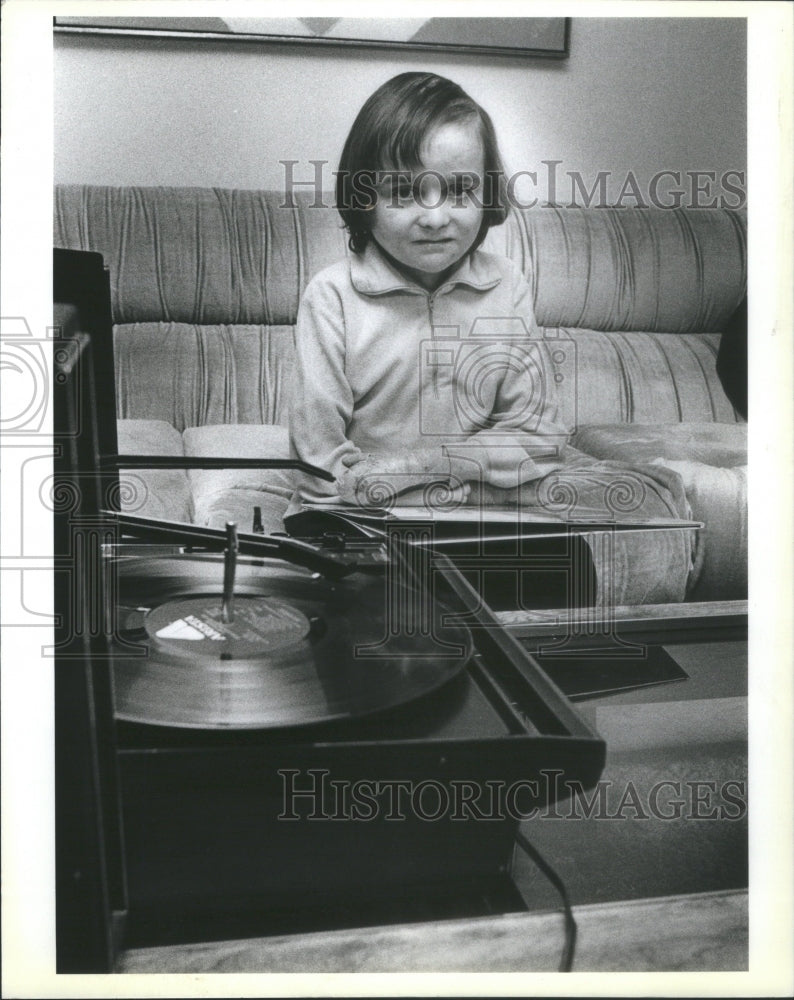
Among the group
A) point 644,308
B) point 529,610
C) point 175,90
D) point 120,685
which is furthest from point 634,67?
point 120,685

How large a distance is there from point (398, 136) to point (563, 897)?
2.66ft

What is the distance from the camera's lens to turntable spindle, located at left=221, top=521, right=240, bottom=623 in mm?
938

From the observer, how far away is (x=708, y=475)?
1.17 metres

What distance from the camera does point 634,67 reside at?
113 cm

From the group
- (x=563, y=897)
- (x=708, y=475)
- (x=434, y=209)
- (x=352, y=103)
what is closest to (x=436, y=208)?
(x=434, y=209)

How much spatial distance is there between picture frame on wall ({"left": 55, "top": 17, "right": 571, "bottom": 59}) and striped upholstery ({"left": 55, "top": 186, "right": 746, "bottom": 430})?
0.54ft

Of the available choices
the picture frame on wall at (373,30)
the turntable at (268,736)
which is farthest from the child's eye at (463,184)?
the turntable at (268,736)

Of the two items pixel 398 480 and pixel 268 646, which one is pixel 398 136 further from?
pixel 268 646

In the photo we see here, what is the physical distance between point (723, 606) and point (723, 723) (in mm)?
126

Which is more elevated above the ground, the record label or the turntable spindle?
the turntable spindle

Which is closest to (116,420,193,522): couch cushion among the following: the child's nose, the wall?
the wall

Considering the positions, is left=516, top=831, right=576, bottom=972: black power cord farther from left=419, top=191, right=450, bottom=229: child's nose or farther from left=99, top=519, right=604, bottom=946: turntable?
left=419, top=191, right=450, bottom=229: child's nose

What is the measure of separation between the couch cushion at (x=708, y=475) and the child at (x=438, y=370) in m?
0.02

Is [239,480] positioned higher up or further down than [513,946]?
higher up
